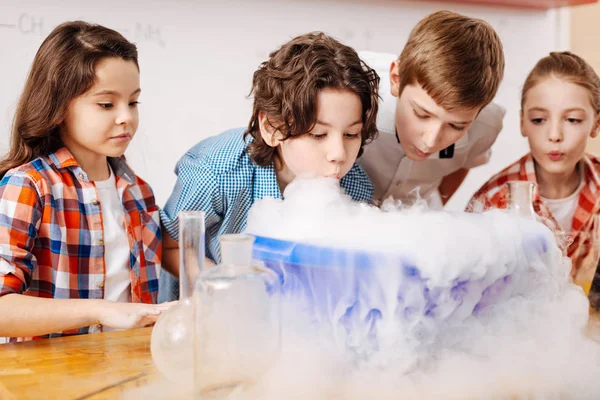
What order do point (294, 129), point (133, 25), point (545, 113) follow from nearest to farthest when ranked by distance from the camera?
point (294, 129)
point (545, 113)
point (133, 25)

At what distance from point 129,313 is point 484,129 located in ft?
4.03

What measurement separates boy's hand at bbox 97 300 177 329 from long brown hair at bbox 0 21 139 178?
1.31 ft

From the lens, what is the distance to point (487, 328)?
0.81m

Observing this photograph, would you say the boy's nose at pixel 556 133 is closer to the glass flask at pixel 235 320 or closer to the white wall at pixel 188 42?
the white wall at pixel 188 42

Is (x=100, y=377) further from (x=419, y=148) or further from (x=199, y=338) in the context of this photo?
(x=419, y=148)

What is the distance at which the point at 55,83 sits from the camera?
4.05ft

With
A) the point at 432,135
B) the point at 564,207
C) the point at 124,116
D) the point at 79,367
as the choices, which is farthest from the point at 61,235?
the point at 564,207

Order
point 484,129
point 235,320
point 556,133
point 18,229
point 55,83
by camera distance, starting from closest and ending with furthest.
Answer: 1. point 235,320
2. point 18,229
3. point 55,83
4. point 556,133
5. point 484,129

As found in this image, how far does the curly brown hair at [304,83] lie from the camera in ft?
3.98

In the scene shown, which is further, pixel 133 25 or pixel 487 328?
pixel 133 25

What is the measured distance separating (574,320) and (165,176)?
1.58 meters

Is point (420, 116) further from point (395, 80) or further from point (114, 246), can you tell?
point (114, 246)

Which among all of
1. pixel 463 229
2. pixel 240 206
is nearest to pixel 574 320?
pixel 463 229

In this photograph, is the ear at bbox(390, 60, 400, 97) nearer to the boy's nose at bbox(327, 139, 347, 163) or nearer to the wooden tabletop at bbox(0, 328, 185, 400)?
the boy's nose at bbox(327, 139, 347, 163)
